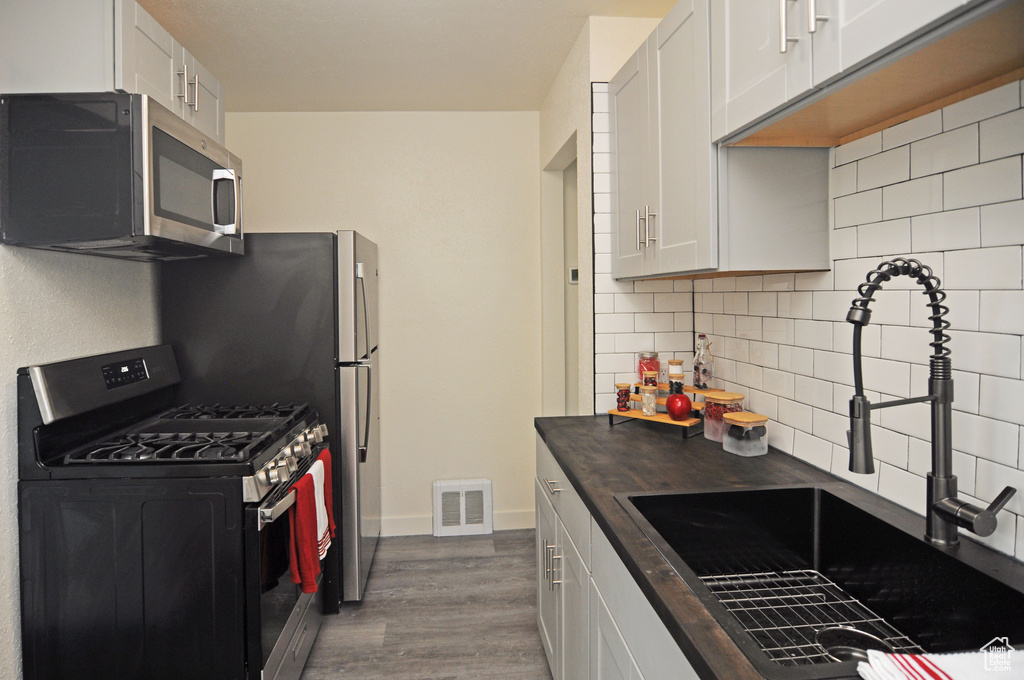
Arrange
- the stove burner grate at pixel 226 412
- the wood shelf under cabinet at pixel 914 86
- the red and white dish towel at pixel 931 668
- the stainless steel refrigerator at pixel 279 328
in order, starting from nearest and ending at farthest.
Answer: the red and white dish towel at pixel 931 668, the wood shelf under cabinet at pixel 914 86, the stove burner grate at pixel 226 412, the stainless steel refrigerator at pixel 279 328

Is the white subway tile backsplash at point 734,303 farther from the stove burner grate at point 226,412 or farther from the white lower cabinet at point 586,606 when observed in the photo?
the stove burner grate at point 226,412

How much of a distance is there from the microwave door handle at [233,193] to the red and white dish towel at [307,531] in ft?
3.16

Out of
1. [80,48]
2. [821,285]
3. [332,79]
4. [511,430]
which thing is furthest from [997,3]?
[511,430]

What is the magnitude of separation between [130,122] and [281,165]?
2.14 m

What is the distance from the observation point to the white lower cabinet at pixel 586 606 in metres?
1.18

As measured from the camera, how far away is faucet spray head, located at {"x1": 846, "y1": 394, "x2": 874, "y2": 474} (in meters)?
1.11

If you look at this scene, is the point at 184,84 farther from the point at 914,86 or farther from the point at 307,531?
the point at 914,86

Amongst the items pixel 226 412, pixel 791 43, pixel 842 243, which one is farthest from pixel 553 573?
pixel 791 43

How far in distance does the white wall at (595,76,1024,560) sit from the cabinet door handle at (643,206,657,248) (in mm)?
388

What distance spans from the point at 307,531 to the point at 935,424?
6.31 feet

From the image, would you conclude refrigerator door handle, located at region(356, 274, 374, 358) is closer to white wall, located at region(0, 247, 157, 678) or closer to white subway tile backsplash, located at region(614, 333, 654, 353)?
white wall, located at region(0, 247, 157, 678)

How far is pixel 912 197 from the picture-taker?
145 cm

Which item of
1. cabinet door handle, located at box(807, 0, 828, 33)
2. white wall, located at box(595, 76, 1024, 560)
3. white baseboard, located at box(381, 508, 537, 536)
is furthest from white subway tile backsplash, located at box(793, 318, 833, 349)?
white baseboard, located at box(381, 508, 537, 536)

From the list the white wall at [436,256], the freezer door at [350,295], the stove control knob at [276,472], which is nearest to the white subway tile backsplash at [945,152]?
the stove control knob at [276,472]
